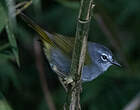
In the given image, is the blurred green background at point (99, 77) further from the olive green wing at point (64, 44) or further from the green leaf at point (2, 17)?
the green leaf at point (2, 17)

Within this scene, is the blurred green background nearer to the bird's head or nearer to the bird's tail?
the bird's head

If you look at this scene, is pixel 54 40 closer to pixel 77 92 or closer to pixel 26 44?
pixel 77 92

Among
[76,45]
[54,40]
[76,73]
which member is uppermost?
[76,45]

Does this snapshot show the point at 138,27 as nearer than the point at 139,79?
No

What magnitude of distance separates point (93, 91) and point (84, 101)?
0.18 metres

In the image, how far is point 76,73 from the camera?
242cm

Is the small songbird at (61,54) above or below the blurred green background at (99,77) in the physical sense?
above

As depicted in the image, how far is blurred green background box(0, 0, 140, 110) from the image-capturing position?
4.58 meters

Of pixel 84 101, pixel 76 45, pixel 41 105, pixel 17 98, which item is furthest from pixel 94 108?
pixel 76 45

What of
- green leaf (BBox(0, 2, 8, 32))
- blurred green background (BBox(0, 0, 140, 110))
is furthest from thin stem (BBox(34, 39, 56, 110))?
green leaf (BBox(0, 2, 8, 32))

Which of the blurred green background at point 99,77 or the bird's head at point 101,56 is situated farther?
the blurred green background at point 99,77

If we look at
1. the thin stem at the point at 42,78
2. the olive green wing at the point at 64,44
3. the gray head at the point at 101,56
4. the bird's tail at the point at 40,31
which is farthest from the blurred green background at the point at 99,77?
the bird's tail at the point at 40,31

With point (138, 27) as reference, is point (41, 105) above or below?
below

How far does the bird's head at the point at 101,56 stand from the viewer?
383cm
